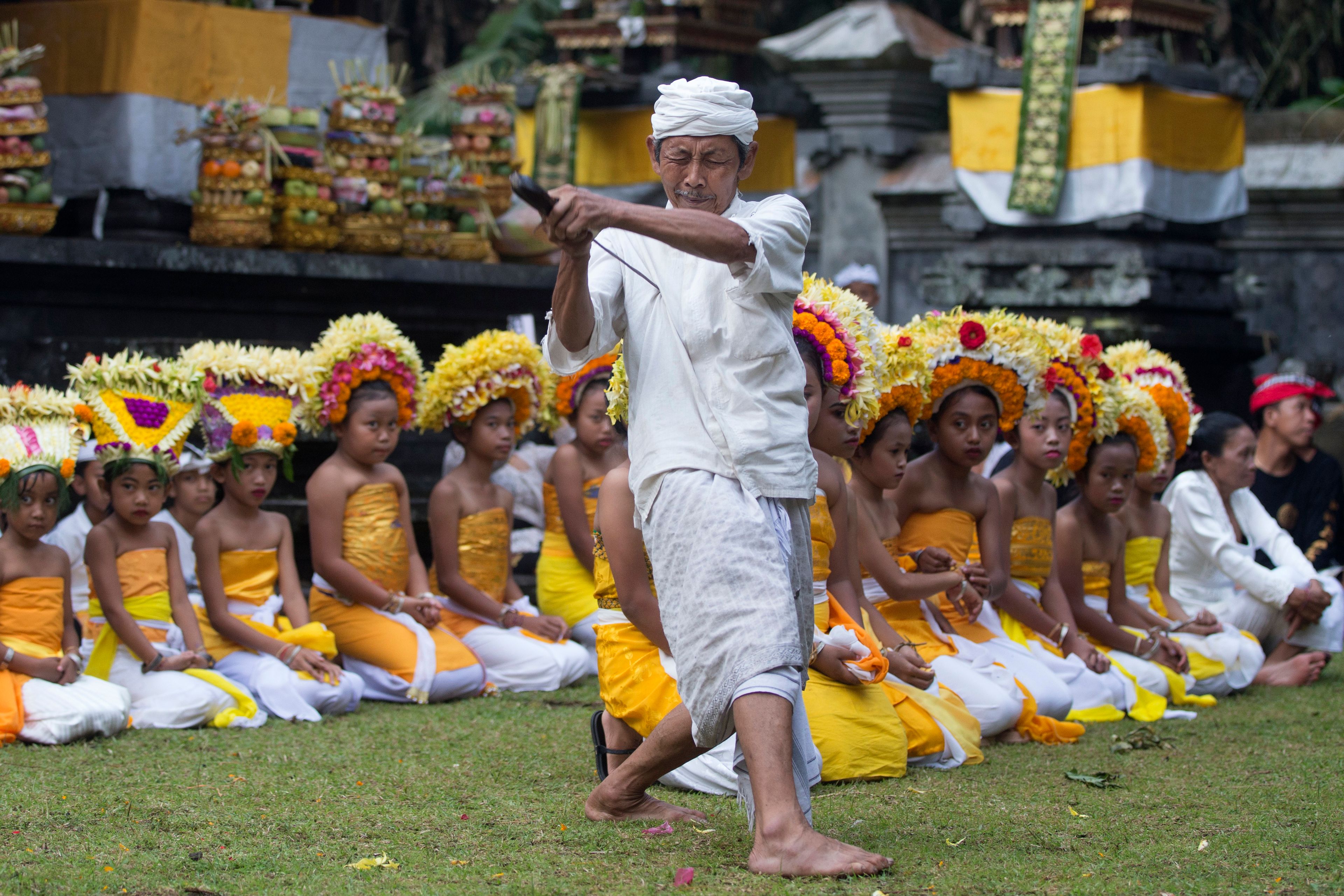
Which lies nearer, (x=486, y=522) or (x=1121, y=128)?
(x=486, y=522)

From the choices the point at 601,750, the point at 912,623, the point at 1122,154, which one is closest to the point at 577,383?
the point at 912,623

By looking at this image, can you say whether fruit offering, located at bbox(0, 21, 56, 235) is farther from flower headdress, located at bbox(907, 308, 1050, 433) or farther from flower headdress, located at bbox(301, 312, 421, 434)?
flower headdress, located at bbox(907, 308, 1050, 433)

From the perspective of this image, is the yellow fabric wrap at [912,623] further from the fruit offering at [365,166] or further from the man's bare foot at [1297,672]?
the fruit offering at [365,166]

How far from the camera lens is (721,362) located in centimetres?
351

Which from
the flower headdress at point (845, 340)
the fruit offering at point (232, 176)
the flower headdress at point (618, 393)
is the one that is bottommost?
the flower headdress at point (618, 393)

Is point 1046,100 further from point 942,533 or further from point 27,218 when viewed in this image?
point 27,218

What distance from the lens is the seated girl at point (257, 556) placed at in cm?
571

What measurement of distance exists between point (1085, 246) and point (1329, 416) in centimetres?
205

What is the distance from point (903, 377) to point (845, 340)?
36.8 inches

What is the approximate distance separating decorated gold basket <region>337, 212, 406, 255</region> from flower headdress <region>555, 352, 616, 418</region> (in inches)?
76.9

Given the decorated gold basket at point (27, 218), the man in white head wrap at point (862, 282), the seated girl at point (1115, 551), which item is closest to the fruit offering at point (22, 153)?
the decorated gold basket at point (27, 218)

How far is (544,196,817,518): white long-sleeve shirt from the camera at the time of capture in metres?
3.47

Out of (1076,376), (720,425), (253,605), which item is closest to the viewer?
(720,425)

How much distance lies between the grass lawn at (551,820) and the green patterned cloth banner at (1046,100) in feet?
→ 20.5
